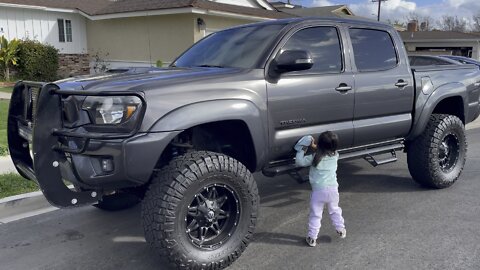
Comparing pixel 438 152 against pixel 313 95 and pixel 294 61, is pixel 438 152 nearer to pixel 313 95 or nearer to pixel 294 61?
pixel 313 95

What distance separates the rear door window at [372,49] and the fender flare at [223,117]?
5.03ft

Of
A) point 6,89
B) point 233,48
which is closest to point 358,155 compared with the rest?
point 233,48

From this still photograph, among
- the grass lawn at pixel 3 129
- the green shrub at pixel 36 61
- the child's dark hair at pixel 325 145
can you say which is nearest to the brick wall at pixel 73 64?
the green shrub at pixel 36 61

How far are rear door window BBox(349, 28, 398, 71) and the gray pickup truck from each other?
0.6 inches

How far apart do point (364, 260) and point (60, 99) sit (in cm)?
270

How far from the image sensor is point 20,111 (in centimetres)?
406

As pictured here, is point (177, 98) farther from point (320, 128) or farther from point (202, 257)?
point (320, 128)

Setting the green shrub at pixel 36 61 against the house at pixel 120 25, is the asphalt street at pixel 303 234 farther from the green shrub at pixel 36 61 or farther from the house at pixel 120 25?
the green shrub at pixel 36 61

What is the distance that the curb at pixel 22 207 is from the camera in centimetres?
495

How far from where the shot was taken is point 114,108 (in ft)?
10.7

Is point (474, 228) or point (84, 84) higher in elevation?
point (84, 84)

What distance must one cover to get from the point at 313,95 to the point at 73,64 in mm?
20633

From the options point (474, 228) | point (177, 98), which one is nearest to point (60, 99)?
point (177, 98)

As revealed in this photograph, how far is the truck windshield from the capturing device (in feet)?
14.0
